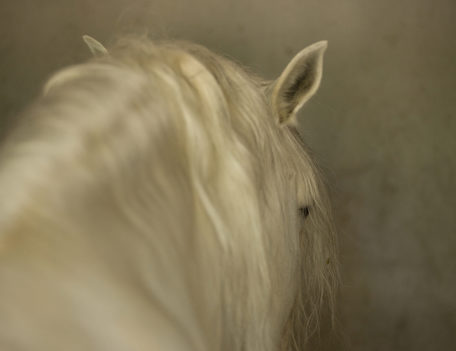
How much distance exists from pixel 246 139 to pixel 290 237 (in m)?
0.21

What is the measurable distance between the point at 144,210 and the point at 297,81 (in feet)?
1.48

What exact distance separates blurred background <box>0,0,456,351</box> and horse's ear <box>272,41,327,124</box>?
0.64m

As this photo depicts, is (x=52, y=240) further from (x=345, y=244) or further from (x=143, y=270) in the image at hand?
(x=345, y=244)

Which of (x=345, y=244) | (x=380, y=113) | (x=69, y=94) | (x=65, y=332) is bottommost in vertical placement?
(x=345, y=244)

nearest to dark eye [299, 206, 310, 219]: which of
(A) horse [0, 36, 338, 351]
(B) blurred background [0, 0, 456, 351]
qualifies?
(A) horse [0, 36, 338, 351]

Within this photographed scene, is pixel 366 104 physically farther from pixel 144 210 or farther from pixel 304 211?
pixel 144 210

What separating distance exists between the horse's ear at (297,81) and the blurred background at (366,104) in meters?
0.64

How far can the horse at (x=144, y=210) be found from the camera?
0.34m

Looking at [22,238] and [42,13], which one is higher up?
[42,13]

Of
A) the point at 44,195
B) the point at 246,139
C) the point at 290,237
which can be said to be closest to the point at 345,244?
the point at 290,237

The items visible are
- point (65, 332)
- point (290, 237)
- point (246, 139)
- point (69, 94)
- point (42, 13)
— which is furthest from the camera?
point (42, 13)

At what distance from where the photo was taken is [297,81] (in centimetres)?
77

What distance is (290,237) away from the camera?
28.6 inches

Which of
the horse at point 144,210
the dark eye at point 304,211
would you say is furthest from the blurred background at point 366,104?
the horse at point 144,210
